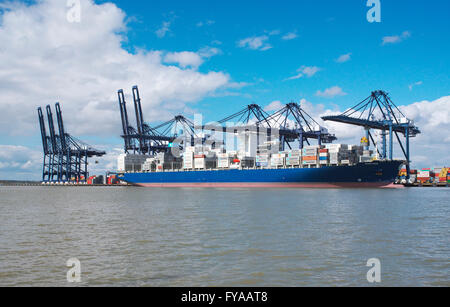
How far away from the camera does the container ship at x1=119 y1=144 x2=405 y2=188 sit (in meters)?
63.4

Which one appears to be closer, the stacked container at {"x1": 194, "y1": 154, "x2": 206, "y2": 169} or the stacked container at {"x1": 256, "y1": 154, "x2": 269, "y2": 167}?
the stacked container at {"x1": 256, "y1": 154, "x2": 269, "y2": 167}

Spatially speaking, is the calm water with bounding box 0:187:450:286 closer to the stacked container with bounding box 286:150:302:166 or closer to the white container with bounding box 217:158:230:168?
the stacked container with bounding box 286:150:302:166

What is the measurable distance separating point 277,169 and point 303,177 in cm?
570

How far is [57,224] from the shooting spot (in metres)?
19.0

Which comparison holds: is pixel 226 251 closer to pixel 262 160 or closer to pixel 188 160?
pixel 262 160

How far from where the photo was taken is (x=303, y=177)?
66688 mm

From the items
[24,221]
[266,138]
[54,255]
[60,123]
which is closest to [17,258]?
[54,255]

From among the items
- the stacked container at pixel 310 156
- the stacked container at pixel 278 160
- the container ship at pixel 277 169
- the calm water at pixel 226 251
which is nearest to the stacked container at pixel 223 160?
the container ship at pixel 277 169

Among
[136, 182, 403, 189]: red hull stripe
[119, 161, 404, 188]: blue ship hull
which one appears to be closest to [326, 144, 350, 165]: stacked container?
[119, 161, 404, 188]: blue ship hull

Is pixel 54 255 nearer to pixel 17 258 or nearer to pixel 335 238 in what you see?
pixel 17 258

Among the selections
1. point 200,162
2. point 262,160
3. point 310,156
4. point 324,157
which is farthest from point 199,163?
point 324,157

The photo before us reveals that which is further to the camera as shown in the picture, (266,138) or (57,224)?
(266,138)

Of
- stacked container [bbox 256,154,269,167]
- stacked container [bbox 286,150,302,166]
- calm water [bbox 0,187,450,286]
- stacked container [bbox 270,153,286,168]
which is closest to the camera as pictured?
calm water [bbox 0,187,450,286]
